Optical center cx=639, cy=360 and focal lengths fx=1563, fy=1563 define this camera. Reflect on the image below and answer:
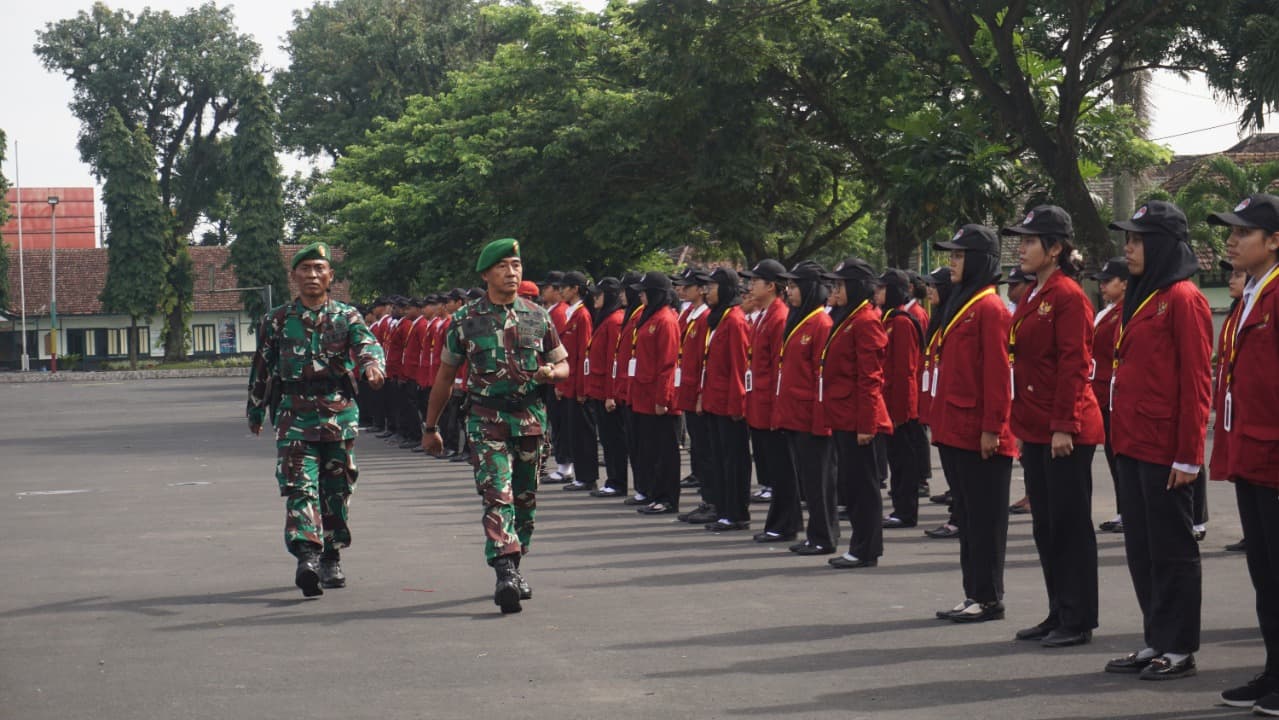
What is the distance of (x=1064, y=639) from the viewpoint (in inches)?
301

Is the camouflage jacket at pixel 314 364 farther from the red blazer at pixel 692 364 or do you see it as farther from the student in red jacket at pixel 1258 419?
the student in red jacket at pixel 1258 419

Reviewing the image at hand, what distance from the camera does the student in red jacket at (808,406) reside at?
11.0m

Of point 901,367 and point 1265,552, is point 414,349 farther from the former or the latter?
point 1265,552

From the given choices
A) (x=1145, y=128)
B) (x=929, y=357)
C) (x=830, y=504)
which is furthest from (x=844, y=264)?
(x=1145, y=128)

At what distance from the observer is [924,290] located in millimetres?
16203

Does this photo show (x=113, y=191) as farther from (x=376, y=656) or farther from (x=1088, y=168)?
(x=376, y=656)

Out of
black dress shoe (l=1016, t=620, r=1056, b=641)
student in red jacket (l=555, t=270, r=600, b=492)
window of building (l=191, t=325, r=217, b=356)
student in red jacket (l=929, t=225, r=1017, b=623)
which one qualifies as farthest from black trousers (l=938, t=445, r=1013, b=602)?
window of building (l=191, t=325, r=217, b=356)

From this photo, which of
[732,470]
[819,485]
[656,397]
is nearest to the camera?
[819,485]

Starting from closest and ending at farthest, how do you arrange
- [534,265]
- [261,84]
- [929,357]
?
[929,357], [534,265], [261,84]

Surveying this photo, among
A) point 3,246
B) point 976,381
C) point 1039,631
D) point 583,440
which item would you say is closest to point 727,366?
point 583,440

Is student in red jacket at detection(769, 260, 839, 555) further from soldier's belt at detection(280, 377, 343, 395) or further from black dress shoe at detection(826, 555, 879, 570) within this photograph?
soldier's belt at detection(280, 377, 343, 395)

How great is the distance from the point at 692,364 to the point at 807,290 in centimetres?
261

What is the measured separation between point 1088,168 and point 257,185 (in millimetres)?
58288

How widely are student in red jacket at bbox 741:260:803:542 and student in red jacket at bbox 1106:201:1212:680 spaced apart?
4.81 m
